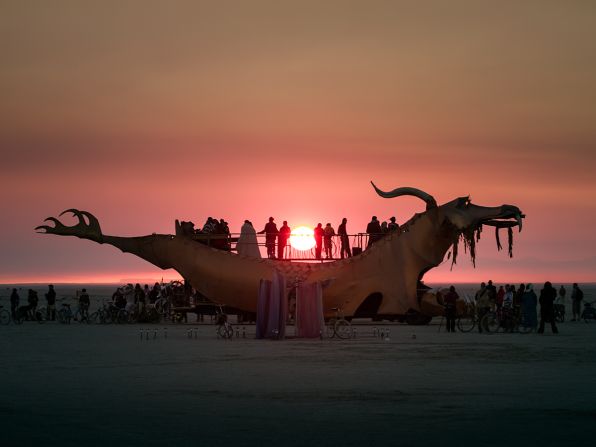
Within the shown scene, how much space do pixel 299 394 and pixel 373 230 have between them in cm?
2771

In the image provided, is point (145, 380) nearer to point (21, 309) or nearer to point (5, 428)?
point (5, 428)

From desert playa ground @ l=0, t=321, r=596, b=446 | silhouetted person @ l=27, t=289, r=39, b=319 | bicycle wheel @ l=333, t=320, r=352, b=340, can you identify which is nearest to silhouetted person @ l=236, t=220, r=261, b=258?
bicycle wheel @ l=333, t=320, r=352, b=340

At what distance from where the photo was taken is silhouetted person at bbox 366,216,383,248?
45125mm

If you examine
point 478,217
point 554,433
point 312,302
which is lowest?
point 554,433

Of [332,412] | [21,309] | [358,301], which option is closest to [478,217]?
[358,301]

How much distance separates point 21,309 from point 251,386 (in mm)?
30458

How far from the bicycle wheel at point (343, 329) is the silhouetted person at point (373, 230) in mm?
7103

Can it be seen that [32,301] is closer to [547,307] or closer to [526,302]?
[526,302]

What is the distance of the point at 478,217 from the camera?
4231cm

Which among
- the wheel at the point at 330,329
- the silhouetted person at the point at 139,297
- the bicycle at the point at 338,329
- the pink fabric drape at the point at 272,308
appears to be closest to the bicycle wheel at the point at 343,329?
the bicycle at the point at 338,329

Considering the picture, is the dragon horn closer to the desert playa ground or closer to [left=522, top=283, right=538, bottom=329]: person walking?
[left=522, top=283, right=538, bottom=329]: person walking

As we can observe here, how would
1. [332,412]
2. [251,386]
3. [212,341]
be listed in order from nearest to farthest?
[332,412], [251,386], [212,341]

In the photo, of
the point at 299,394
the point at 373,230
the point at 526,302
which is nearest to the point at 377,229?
the point at 373,230

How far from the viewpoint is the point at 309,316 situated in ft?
117
